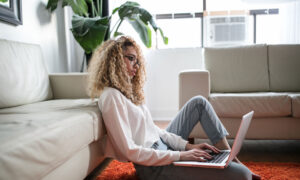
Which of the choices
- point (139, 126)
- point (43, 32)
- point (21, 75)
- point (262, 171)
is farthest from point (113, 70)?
point (43, 32)

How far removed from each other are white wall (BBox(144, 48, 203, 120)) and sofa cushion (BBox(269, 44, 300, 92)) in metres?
1.10

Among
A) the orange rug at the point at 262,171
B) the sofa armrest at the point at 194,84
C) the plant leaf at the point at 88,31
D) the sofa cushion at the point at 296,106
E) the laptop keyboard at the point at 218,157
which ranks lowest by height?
the orange rug at the point at 262,171

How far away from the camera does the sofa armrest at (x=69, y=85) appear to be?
209 cm

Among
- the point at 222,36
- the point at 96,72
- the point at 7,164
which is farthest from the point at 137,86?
→ the point at 222,36

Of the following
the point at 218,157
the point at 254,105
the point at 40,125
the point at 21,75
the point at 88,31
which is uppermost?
the point at 88,31

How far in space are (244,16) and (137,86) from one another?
7.99ft

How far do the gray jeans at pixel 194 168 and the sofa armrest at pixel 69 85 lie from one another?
3.21ft

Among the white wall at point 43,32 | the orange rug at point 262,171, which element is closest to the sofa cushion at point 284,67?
the orange rug at point 262,171

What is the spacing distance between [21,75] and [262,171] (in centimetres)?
162

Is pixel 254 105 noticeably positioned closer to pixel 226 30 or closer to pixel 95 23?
pixel 95 23

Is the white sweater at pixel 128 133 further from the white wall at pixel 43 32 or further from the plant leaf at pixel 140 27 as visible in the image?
the plant leaf at pixel 140 27

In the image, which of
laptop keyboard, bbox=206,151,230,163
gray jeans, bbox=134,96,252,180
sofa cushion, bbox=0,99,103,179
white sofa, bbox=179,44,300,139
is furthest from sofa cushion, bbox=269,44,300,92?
sofa cushion, bbox=0,99,103,179

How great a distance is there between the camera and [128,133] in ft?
3.41

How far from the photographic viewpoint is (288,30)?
317cm
